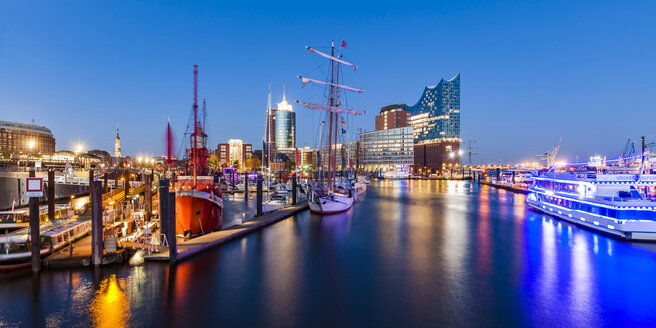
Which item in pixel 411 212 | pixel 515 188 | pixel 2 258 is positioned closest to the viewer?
pixel 2 258

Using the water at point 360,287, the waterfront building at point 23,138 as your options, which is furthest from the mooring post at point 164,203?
the waterfront building at point 23,138

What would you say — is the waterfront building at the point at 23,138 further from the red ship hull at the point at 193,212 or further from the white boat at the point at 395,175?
the white boat at the point at 395,175

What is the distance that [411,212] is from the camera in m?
45.4

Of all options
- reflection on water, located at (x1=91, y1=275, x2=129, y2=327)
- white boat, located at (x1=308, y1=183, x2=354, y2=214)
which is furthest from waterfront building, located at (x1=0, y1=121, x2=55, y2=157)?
reflection on water, located at (x1=91, y1=275, x2=129, y2=327)

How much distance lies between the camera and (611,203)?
26156mm

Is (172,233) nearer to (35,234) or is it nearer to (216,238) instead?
(216,238)

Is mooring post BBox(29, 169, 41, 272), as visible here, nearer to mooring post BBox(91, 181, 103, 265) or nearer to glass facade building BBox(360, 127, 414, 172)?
mooring post BBox(91, 181, 103, 265)

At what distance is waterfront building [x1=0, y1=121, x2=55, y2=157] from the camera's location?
12738 cm

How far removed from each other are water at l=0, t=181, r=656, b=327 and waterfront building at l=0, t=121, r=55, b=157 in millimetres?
143191

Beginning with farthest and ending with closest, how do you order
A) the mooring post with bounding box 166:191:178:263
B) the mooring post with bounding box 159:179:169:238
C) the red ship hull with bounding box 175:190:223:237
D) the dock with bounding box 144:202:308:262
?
the red ship hull with bounding box 175:190:223:237
the dock with bounding box 144:202:308:262
the mooring post with bounding box 159:179:169:238
the mooring post with bounding box 166:191:178:263

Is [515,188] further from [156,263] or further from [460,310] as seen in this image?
[156,263]

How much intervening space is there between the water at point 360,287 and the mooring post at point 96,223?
790 millimetres

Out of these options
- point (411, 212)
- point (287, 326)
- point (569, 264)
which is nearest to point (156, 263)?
point (287, 326)

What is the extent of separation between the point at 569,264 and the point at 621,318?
8.29m
